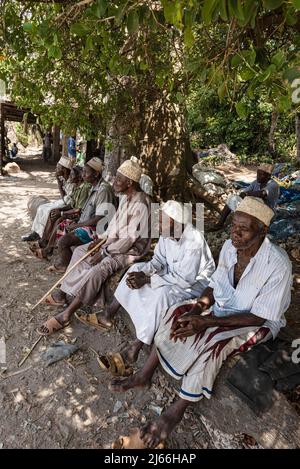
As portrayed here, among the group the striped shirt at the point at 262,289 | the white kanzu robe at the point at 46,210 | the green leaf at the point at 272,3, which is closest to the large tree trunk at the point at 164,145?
the white kanzu robe at the point at 46,210

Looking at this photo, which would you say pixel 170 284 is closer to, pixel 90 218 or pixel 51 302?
pixel 51 302

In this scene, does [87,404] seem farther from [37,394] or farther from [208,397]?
[208,397]

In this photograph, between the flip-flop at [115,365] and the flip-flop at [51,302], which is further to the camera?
the flip-flop at [51,302]

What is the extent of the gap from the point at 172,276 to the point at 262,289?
3.14ft

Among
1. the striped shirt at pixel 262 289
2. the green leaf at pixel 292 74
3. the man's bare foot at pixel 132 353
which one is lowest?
the man's bare foot at pixel 132 353

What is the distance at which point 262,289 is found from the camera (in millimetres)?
2604

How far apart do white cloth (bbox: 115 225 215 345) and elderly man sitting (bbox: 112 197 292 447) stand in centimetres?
21

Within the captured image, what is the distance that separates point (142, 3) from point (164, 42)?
1985 mm

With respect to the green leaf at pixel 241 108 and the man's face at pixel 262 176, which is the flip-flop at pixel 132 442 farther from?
the man's face at pixel 262 176

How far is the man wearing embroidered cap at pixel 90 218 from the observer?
4797 mm

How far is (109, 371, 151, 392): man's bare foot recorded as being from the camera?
2.93m

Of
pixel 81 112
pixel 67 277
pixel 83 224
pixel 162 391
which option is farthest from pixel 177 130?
pixel 162 391

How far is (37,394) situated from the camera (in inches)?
117
